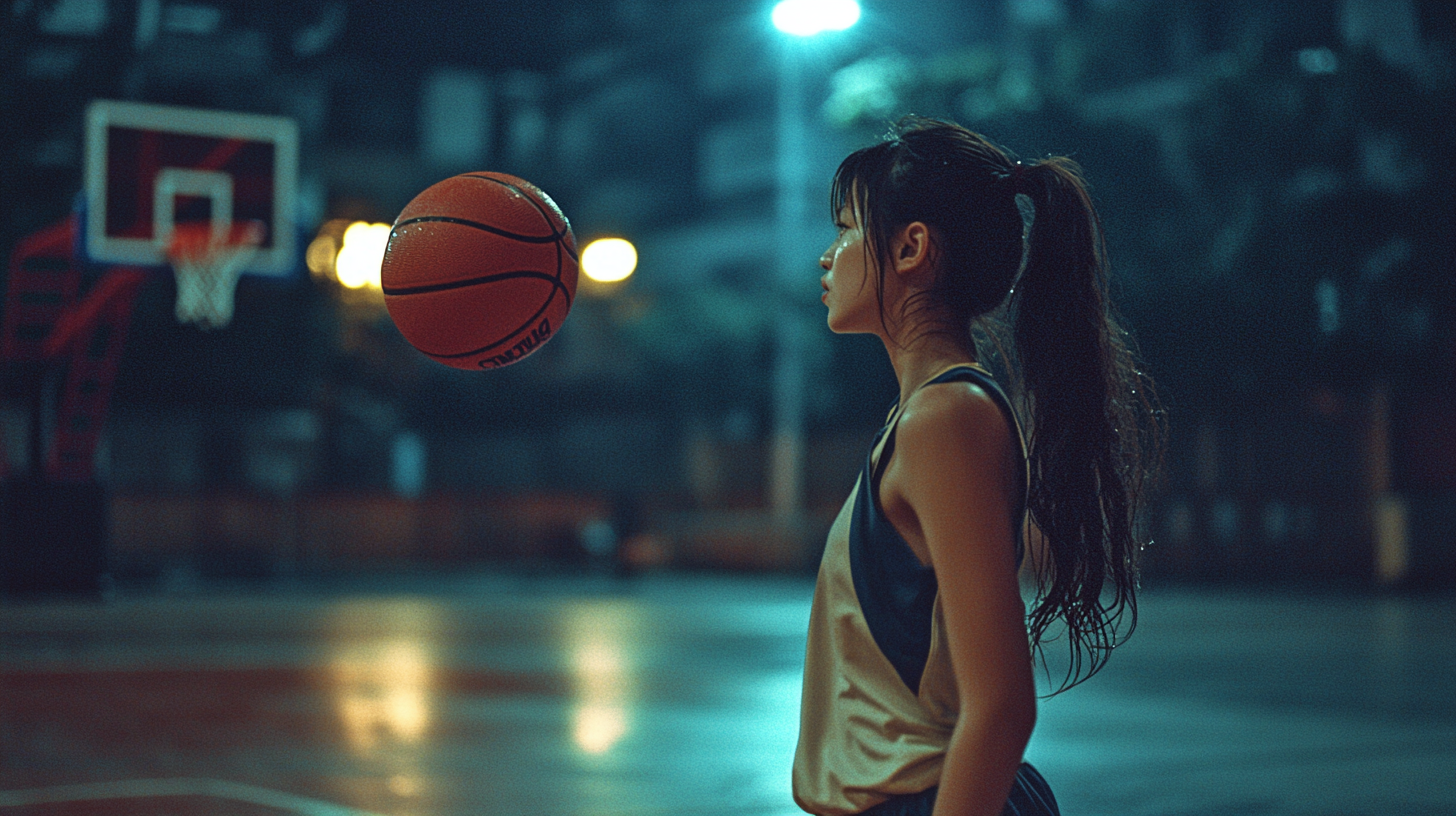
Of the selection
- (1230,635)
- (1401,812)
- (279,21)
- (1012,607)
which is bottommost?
(1230,635)

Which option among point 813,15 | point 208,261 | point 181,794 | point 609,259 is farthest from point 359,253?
point 181,794

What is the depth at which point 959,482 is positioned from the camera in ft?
A: 6.63

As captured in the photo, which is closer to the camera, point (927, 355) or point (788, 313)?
point (927, 355)

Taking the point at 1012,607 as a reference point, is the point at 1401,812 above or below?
below

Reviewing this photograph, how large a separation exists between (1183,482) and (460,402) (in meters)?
18.6

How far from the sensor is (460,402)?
3988 cm

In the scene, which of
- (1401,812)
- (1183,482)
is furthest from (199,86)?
(1401,812)

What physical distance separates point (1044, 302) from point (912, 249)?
222 millimetres

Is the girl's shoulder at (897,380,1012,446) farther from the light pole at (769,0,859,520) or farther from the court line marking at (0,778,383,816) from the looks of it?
the light pole at (769,0,859,520)

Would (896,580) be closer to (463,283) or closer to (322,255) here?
(463,283)

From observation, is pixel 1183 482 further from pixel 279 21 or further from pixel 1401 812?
pixel 1401 812

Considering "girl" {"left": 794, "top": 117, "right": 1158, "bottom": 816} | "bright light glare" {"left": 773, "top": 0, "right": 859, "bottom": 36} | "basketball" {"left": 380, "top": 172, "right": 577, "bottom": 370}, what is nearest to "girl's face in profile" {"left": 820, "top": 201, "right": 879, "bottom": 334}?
"girl" {"left": 794, "top": 117, "right": 1158, "bottom": 816}

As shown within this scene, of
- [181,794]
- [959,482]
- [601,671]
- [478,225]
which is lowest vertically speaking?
[601,671]

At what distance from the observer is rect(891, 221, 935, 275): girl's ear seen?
2219 mm
